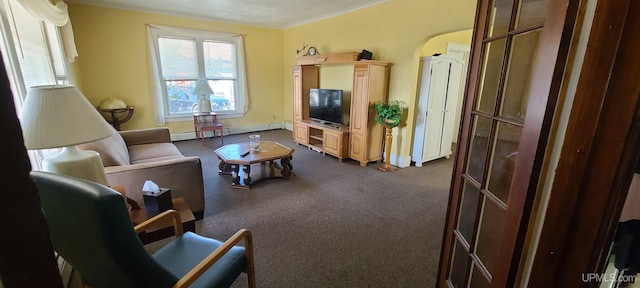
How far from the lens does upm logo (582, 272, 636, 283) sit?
793 millimetres

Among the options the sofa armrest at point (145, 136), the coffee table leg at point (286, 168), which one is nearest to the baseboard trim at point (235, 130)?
the sofa armrest at point (145, 136)

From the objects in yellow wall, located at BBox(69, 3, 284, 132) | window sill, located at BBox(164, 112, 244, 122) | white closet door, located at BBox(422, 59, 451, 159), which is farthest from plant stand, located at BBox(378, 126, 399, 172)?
yellow wall, located at BBox(69, 3, 284, 132)

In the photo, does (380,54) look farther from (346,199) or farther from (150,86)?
(150,86)

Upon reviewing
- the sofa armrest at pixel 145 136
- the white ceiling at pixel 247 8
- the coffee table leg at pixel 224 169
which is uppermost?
the white ceiling at pixel 247 8

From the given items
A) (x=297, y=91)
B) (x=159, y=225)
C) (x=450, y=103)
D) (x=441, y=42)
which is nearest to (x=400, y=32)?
(x=441, y=42)

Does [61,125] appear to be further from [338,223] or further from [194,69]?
[194,69]

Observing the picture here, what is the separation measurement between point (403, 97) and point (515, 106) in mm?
2986

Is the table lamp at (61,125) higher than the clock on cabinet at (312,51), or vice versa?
the clock on cabinet at (312,51)

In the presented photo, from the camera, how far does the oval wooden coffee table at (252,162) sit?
3.32m

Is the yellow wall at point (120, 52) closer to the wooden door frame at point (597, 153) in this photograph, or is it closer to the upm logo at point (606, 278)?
the wooden door frame at point (597, 153)

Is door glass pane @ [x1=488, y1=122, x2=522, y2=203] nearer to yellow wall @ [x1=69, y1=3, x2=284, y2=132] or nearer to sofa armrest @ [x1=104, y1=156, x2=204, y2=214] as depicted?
sofa armrest @ [x1=104, y1=156, x2=204, y2=214]

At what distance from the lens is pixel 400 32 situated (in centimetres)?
383

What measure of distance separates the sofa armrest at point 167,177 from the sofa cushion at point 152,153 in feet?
2.78

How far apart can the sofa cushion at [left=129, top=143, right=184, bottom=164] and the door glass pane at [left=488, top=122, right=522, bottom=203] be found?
311 cm
